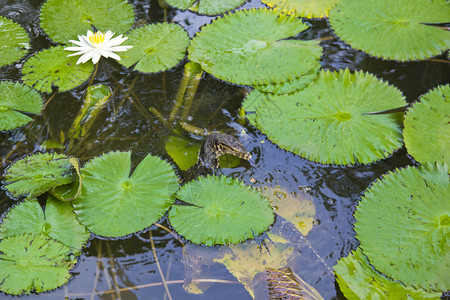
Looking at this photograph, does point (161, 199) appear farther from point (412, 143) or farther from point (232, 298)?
point (412, 143)

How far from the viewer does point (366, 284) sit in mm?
2281

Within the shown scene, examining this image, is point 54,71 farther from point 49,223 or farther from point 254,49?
point 254,49

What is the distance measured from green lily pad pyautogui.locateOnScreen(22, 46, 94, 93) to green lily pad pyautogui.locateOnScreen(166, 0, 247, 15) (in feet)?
3.74

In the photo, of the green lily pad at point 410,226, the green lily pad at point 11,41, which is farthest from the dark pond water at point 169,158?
the green lily pad at point 410,226

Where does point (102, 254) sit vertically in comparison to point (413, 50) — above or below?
below

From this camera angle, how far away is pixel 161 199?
8.78 feet

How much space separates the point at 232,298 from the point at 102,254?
2.94 feet

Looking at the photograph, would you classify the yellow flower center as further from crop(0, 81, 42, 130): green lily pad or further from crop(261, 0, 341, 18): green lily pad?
crop(261, 0, 341, 18): green lily pad

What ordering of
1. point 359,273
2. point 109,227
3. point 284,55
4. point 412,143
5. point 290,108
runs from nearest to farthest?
1. point 359,273
2. point 109,227
3. point 412,143
4. point 290,108
5. point 284,55

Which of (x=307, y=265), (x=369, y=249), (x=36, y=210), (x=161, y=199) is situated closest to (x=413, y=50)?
(x=369, y=249)

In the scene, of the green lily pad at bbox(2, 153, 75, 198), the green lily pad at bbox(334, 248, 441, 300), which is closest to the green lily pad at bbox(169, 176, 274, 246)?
the green lily pad at bbox(334, 248, 441, 300)

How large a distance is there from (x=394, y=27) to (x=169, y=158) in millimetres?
2302

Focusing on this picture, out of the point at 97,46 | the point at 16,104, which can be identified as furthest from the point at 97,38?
the point at 16,104

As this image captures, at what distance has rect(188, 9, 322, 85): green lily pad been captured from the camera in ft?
10.7
